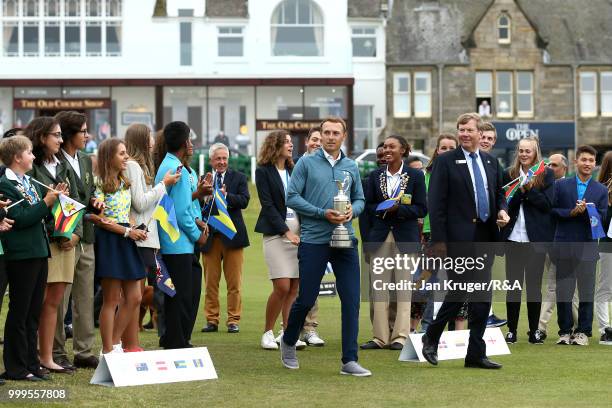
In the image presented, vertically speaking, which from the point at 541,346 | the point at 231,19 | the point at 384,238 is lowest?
the point at 541,346

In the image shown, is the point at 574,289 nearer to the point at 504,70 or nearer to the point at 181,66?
the point at 181,66

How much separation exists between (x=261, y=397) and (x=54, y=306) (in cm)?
233

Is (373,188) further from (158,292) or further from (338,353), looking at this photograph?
(158,292)

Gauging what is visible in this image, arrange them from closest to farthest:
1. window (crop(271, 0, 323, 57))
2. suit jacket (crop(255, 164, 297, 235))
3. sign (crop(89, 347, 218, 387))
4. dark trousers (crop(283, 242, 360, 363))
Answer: sign (crop(89, 347, 218, 387)) < dark trousers (crop(283, 242, 360, 363)) < suit jacket (crop(255, 164, 297, 235)) < window (crop(271, 0, 323, 57))

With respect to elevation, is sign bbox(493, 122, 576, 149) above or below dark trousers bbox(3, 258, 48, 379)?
above

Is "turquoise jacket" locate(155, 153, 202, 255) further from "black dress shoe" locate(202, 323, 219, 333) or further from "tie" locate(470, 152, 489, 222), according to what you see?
"black dress shoe" locate(202, 323, 219, 333)

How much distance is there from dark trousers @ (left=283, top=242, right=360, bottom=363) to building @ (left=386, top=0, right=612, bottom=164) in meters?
57.3

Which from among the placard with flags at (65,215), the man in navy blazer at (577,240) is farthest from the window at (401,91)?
the placard with flags at (65,215)

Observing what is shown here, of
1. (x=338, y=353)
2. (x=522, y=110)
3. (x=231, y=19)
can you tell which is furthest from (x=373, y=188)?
(x=522, y=110)

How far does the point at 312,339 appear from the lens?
15.0m

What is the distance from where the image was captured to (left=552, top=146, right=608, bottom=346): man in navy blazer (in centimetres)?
1530

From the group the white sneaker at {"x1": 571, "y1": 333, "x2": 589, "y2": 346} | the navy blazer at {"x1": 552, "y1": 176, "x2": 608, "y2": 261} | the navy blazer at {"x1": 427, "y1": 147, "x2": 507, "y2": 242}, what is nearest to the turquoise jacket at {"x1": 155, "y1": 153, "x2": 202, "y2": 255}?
the navy blazer at {"x1": 427, "y1": 147, "x2": 507, "y2": 242}

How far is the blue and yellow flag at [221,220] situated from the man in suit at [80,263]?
2811mm

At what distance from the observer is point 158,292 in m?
16.0
